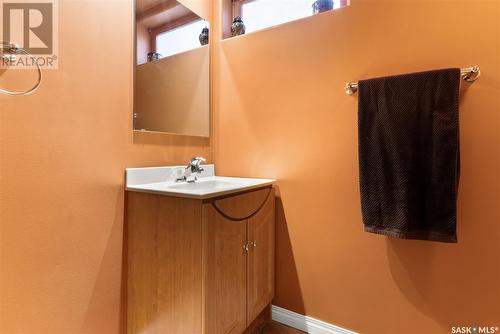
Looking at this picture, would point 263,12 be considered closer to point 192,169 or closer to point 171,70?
point 171,70

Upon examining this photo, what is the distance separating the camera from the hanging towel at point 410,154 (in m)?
1.06

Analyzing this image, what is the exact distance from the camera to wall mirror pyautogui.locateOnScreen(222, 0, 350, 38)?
1463 mm

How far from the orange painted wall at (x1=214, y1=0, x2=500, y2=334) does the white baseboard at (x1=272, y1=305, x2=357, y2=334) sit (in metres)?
0.04

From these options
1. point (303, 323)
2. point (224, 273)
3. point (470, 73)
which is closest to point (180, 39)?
point (224, 273)

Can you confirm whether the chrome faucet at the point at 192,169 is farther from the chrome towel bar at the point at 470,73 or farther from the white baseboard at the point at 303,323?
the chrome towel bar at the point at 470,73

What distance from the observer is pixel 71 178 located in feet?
3.55

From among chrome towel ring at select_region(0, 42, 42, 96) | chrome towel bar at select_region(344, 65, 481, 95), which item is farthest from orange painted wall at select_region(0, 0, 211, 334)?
chrome towel bar at select_region(344, 65, 481, 95)

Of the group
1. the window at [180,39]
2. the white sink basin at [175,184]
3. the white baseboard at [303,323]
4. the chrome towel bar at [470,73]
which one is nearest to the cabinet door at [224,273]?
the white sink basin at [175,184]

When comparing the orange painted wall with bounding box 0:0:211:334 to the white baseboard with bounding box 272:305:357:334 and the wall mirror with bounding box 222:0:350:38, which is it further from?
the white baseboard with bounding box 272:305:357:334

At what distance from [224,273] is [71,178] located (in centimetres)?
79

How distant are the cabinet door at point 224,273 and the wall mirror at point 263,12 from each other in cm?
127

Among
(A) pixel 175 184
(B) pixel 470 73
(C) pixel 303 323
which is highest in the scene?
(B) pixel 470 73

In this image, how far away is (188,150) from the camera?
164cm

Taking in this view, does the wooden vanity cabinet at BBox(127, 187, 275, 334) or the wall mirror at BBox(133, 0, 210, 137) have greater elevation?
the wall mirror at BBox(133, 0, 210, 137)
